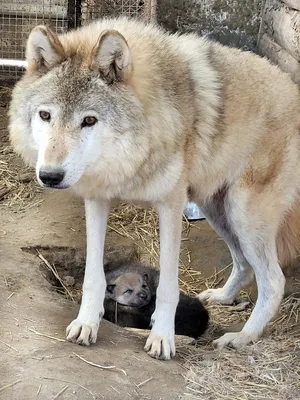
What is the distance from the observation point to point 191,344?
197 inches

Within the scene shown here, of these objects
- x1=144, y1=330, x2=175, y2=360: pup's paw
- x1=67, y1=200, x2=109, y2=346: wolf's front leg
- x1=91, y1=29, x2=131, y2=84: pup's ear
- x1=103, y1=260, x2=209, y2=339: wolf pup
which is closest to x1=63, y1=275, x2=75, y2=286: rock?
x1=103, y1=260, x2=209, y2=339: wolf pup

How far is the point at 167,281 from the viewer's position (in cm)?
434

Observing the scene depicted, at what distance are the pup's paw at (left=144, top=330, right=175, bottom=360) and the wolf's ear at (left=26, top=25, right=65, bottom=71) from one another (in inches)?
71.0

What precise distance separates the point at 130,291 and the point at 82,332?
4.48ft

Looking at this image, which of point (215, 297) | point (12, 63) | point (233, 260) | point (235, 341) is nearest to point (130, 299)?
point (215, 297)

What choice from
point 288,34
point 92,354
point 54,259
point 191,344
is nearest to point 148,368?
point 92,354

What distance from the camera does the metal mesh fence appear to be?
7.92m

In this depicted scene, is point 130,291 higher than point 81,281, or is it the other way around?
point 130,291

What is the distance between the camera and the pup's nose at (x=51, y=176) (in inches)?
142

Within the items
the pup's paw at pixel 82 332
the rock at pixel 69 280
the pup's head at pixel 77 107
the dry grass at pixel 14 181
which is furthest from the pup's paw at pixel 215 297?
the pup's head at pixel 77 107

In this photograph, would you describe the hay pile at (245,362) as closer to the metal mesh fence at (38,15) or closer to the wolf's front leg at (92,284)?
the wolf's front leg at (92,284)

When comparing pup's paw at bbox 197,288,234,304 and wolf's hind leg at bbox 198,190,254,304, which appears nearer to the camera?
wolf's hind leg at bbox 198,190,254,304

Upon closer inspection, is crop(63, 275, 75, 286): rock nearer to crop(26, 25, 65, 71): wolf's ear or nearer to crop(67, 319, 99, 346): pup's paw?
crop(67, 319, 99, 346): pup's paw

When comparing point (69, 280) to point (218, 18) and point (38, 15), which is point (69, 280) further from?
point (38, 15)
